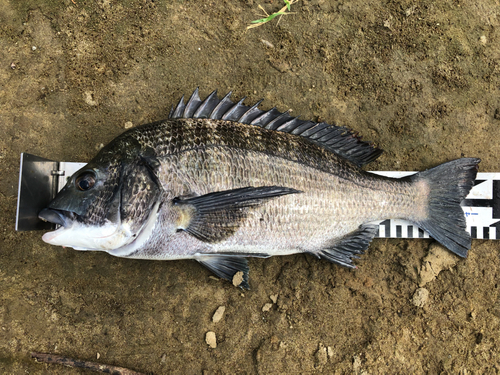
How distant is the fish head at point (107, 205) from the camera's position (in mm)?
2377

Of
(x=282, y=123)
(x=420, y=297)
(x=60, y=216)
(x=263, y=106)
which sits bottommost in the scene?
(x=420, y=297)

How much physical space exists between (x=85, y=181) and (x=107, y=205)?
266 mm

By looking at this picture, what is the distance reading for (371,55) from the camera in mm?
3322

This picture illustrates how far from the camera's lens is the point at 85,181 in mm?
2438

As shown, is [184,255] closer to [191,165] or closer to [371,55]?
[191,165]

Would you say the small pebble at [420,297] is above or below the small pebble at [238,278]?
below

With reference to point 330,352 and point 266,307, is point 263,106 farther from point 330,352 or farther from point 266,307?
point 330,352

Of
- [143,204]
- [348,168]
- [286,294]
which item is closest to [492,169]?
[348,168]

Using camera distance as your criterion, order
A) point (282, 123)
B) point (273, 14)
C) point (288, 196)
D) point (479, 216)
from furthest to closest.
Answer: point (273, 14) < point (479, 216) < point (282, 123) < point (288, 196)

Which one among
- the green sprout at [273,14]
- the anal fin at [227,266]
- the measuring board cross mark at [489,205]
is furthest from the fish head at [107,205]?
the measuring board cross mark at [489,205]

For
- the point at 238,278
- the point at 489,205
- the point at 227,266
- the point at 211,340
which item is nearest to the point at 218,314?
the point at 211,340

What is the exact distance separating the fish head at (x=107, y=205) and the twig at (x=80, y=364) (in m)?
1.30

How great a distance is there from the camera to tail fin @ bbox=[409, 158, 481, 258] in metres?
2.98

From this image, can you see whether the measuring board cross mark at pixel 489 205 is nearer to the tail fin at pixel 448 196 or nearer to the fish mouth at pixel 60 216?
the tail fin at pixel 448 196
